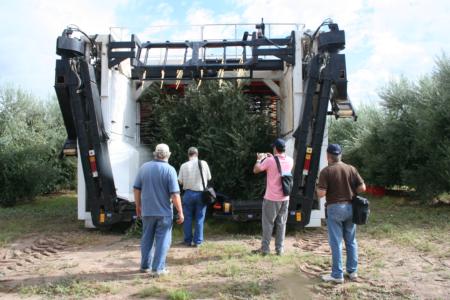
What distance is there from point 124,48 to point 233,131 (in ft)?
7.55

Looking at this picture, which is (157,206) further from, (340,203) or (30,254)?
(30,254)

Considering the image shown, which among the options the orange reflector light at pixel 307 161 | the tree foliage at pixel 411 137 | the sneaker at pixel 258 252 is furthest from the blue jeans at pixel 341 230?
the tree foliage at pixel 411 137

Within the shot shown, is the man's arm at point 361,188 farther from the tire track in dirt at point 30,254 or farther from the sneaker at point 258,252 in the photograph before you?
the tire track in dirt at point 30,254

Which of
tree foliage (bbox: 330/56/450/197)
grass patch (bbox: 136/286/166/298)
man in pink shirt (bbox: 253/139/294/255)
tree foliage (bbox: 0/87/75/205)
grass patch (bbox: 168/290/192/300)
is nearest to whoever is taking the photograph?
grass patch (bbox: 168/290/192/300)

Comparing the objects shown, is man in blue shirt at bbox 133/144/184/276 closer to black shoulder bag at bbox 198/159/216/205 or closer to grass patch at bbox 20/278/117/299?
grass patch at bbox 20/278/117/299

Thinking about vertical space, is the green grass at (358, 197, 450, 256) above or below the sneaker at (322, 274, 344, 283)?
above

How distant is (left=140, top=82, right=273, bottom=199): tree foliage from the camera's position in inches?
314

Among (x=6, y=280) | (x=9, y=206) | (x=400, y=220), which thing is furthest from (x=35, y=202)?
(x=400, y=220)

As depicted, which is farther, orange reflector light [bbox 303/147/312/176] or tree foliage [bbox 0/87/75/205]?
tree foliage [bbox 0/87/75/205]

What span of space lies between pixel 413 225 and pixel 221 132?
13.4 feet

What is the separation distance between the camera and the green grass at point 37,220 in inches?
Answer: 332

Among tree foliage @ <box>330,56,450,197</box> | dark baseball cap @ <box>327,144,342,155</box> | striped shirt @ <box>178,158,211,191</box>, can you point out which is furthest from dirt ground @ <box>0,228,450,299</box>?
tree foliage @ <box>330,56,450,197</box>

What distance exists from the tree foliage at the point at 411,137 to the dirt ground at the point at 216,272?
15.8 feet

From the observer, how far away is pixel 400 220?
9.23 metres
